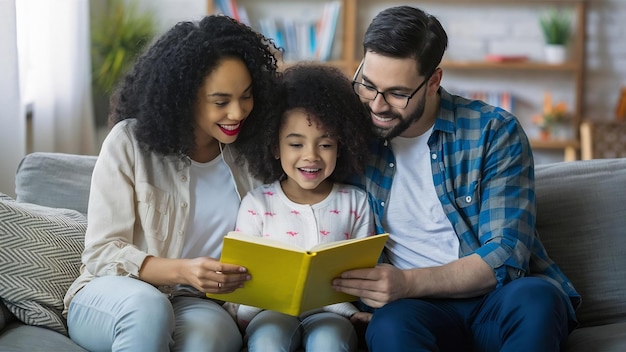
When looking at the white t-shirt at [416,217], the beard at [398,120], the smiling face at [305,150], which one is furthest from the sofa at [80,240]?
the smiling face at [305,150]

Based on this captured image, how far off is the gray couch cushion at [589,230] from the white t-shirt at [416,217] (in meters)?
0.33

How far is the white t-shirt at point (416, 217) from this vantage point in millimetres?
2127

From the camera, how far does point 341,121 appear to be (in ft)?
6.91

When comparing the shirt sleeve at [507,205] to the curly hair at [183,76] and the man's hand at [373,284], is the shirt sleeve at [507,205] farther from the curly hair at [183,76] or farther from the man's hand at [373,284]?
the curly hair at [183,76]

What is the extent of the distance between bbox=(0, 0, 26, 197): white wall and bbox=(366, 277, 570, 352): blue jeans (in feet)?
6.66

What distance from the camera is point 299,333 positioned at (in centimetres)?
200

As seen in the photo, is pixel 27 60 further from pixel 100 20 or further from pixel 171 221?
pixel 171 221

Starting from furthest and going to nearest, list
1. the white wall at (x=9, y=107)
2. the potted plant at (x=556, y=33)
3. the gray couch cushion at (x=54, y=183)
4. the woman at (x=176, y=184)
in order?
the potted plant at (x=556, y=33), the white wall at (x=9, y=107), the gray couch cushion at (x=54, y=183), the woman at (x=176, y=184)

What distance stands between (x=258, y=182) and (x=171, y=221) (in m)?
0.25

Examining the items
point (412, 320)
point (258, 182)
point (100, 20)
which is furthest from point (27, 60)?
→ point (412, 320)

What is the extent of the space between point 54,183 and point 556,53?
3402mm

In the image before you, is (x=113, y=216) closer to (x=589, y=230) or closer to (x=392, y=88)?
(x=392, y=88)

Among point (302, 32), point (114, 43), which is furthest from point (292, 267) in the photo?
point (302, 32)

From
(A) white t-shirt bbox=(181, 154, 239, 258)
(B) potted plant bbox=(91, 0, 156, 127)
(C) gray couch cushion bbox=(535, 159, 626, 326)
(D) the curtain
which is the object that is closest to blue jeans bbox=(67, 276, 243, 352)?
(A) white t-shirt bbox=(181, 154, 239, 258)
